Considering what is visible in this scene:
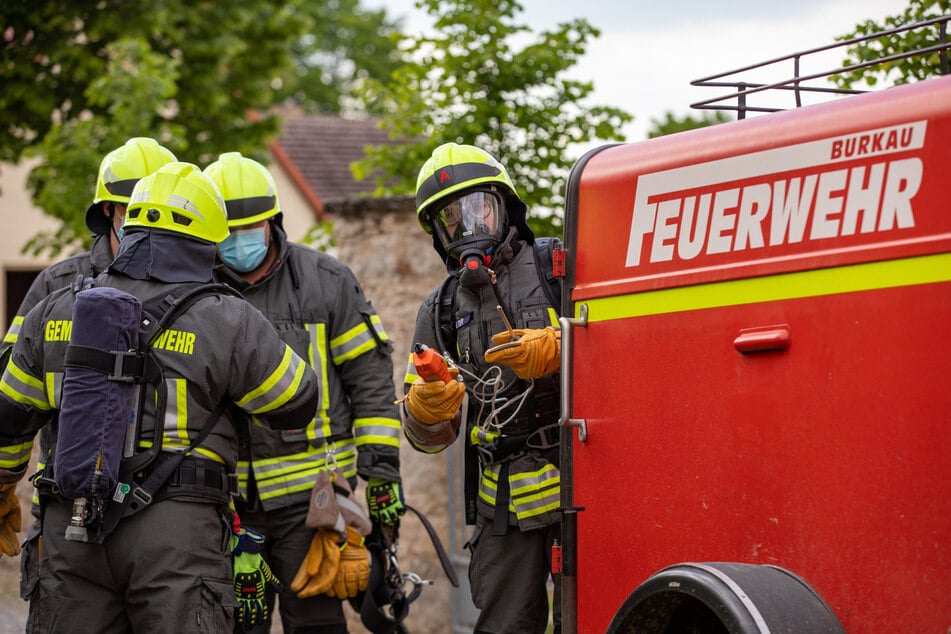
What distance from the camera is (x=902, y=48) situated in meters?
5.16

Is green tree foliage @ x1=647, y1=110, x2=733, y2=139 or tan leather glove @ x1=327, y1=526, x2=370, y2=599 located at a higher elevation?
green tree foliage @ x1=647, y1=110, x2=733, y2=139

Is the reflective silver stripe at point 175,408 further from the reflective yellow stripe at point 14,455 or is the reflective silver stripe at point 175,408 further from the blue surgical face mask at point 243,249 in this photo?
the blue surgical face mask at point 243,249

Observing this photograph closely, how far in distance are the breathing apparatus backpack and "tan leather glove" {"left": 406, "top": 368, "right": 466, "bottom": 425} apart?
832mm

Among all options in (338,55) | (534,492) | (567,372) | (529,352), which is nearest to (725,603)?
(567,372)

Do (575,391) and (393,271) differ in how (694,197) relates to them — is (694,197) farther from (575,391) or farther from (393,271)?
(393,271)

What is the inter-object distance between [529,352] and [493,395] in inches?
14.1

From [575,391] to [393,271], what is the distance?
3.66m

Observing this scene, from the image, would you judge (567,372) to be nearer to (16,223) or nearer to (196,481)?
(196,481)

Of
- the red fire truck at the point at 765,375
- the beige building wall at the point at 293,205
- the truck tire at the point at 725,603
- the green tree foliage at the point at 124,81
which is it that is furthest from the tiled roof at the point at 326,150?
the truck tire at the point at 725,603

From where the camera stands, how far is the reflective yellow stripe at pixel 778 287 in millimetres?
2938

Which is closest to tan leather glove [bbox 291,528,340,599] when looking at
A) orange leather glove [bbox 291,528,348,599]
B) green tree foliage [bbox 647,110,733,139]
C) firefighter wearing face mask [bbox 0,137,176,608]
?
orange leather glove [bbox 291,528,348,599]

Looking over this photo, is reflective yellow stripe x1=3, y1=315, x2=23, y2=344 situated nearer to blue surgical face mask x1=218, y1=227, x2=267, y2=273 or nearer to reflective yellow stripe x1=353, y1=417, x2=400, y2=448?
blue surgical face mask x1=218, y1=227, x2=267, y2=273

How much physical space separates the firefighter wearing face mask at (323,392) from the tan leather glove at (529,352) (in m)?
1.24

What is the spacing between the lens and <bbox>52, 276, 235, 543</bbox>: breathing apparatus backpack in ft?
12.8
